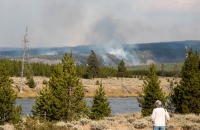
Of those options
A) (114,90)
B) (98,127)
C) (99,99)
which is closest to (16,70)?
(114,90)

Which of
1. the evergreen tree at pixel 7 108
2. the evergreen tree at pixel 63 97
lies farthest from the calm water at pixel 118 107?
the evergreen tree at pixel 7 108

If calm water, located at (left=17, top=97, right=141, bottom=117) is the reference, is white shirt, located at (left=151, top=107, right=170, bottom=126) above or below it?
above

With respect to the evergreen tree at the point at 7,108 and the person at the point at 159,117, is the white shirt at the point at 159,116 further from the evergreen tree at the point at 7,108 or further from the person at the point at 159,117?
the evergreen tree at the point at 7,108

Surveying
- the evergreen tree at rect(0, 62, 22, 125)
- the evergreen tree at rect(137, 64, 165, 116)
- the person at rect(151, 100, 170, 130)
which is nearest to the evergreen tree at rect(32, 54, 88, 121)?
the evergreen tree at rect(0, 62, 22, 125)

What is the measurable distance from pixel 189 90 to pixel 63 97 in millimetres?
11787

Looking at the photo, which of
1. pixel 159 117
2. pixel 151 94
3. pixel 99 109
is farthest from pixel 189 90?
pixel 159 117

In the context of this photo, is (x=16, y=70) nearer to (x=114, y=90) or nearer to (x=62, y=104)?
(x=114, y=90)

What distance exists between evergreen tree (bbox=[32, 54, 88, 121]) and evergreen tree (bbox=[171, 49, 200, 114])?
900 centimetres

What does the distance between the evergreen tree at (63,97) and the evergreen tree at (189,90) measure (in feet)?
29.5

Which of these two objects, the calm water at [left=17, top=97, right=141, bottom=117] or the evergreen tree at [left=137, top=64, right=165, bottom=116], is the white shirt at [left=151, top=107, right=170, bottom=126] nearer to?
the evergreen tree at [left=137, top=64, right=165, bottom=116]

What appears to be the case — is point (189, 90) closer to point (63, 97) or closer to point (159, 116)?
point (63, 97)

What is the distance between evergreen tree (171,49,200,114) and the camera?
1382 inches

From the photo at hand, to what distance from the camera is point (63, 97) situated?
32.5m

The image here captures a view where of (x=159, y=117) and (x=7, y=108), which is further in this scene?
(x=7, y=108)
